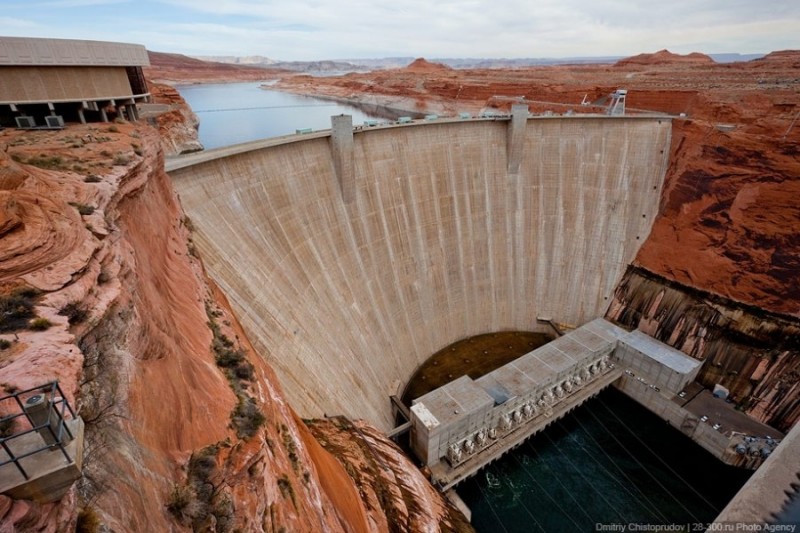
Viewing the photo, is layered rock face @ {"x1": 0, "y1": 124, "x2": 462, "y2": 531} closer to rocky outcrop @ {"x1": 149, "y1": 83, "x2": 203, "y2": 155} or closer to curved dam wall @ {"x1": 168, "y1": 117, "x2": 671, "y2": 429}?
curved dam wall @ {"x1": 168, "y1": 117, "x2": 671, "y2": 429}

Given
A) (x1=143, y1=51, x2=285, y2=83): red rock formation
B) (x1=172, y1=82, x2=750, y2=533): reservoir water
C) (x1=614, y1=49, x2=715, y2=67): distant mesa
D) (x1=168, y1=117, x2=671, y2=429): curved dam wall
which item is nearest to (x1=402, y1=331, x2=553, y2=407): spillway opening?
(x1=168, y1=117, x2=671, y2=429): curved dam wall


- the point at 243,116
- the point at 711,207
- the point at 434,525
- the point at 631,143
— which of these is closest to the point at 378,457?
the point at 434,525

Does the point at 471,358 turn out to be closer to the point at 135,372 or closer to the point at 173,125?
→ the point at 135,372

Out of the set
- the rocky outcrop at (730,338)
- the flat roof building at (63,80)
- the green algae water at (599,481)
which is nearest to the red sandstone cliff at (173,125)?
the flat roof building at (63,80)

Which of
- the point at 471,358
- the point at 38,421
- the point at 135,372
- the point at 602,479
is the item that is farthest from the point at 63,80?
the point at 602,479

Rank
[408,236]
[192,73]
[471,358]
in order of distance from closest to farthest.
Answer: [408,236], [471,358], [192,73]

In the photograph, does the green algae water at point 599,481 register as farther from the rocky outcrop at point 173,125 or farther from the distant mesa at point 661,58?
the distant mesa at point 661,58

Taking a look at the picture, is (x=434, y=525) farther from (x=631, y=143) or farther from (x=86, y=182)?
(x=631, y=143)
